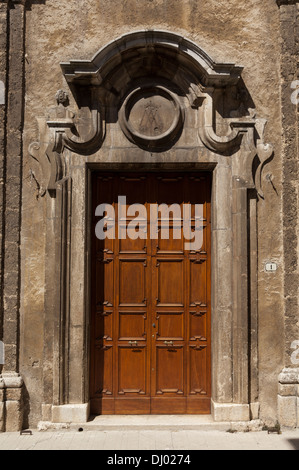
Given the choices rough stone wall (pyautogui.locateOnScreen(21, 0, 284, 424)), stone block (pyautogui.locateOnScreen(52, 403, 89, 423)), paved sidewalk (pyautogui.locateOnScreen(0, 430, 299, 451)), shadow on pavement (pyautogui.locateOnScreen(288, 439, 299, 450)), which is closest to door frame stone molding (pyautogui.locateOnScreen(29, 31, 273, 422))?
stone block (pyautogui.locateOnScreen(52, 403, 89, 423))

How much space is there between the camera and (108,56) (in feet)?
17.8

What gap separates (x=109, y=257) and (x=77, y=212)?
2.23 feet

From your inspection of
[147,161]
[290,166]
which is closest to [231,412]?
[290,166]

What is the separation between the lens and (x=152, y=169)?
5.76 m

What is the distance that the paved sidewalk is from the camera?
487cm

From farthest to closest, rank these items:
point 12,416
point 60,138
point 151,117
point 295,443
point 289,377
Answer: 1. point 151,117
2. point 60,138
3. point 289,377
4. point 12,416
5. point 295,443

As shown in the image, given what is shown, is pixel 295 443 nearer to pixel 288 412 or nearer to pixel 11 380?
pixel 288 412

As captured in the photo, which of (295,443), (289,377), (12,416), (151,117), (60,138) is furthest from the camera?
(151,117)

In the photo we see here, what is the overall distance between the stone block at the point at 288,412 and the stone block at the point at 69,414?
225cm

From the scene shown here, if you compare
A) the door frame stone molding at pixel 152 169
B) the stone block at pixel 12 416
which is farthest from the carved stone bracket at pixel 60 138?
the stone block at pixel 12 416

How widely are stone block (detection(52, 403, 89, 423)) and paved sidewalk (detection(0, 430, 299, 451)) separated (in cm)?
14

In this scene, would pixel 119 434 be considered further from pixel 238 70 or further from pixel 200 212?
pixel 238 70

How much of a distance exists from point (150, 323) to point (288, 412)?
1878 millimetres

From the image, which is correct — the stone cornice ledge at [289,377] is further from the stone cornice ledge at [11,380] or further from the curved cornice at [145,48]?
the curved cornice at [145,48]
